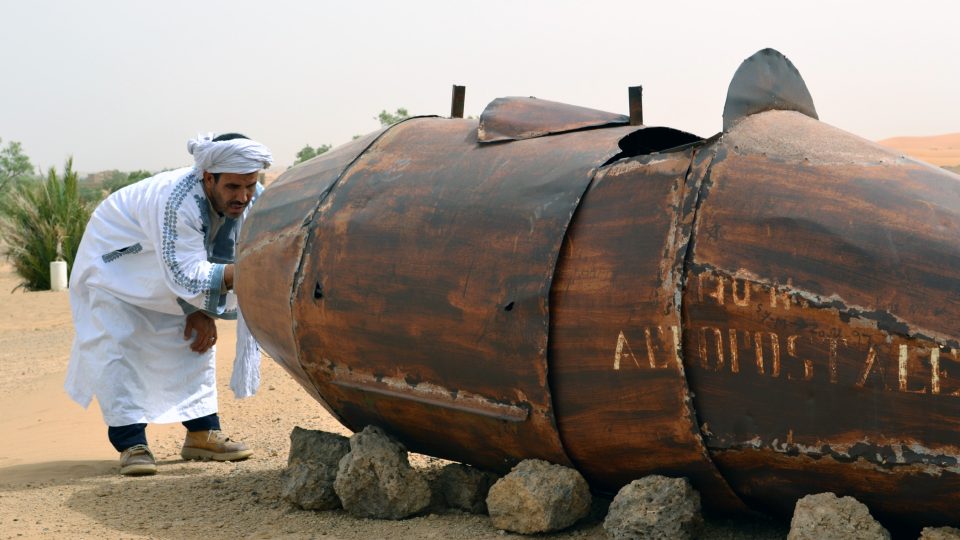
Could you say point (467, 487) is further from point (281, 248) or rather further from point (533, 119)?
point (533, 119)

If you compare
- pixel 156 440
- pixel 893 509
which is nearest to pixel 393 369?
pixel 893 509

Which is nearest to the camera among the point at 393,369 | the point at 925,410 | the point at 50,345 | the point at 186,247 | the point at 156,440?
the point at 925,410

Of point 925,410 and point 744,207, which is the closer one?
point 925,410

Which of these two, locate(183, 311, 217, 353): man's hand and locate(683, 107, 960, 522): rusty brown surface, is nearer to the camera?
locate(683, 107, 960, 522): rusty brown surface

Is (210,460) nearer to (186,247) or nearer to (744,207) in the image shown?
(186,247)

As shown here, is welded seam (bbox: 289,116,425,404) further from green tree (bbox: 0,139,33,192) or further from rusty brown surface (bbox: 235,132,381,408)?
green tree (bbox: 0,139,33,192)

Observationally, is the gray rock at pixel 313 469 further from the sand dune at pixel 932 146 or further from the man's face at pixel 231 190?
the sand dune at pixel 932 146

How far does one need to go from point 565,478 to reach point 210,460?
2770mm

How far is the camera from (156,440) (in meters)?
6.66

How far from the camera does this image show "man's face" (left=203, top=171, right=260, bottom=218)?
5.44 m

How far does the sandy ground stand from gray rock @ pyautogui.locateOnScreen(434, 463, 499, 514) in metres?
0.08

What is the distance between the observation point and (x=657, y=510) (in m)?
3.46

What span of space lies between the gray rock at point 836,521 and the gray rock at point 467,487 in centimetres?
140

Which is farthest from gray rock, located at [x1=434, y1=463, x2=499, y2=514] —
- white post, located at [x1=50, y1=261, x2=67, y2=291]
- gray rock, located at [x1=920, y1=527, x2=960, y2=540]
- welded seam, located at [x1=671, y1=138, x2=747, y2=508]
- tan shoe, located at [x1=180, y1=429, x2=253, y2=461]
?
white post, located at [x1=50, y1=261, x2=67, y2=291]
